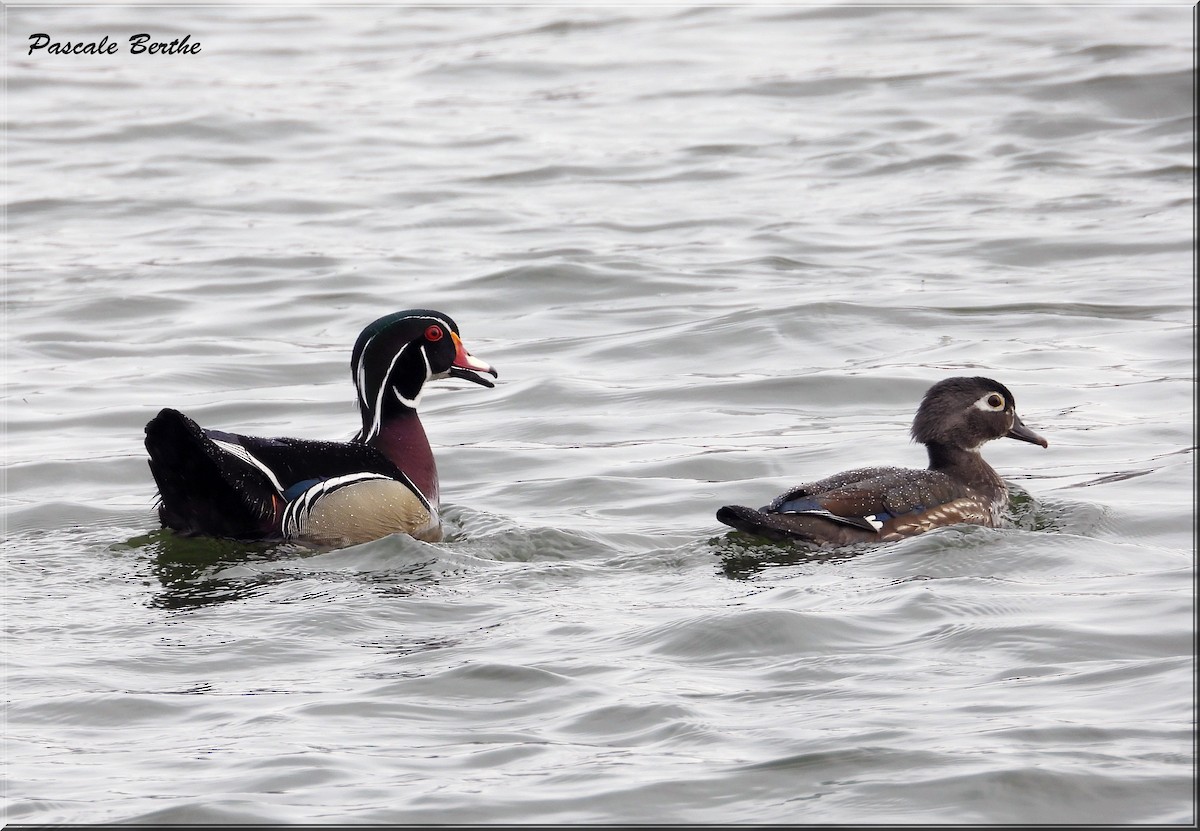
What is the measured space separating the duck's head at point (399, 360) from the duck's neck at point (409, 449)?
5cm

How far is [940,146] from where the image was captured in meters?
21.4

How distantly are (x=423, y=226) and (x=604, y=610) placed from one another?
38.3 feet

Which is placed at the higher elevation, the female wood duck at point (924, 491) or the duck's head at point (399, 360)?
the duck's head at point (399, 360)

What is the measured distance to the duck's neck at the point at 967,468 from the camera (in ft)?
32.3

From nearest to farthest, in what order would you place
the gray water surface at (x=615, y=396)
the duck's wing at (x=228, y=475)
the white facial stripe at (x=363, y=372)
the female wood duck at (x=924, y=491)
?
the gray water surface at (x=615, y=396) → the duck's wing at (x=228, y=475) → the female wood duck at (x=924, y=491) → the white facial stripe at (x=363, y=372)

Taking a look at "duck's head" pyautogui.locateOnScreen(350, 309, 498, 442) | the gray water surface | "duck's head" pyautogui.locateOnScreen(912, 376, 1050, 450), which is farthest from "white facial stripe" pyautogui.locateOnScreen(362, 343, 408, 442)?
"duck's head" pyautogui.locateOnScreen(912, 376, 1050, 450)

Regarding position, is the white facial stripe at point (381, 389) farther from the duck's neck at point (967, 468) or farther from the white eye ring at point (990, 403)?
the white eye ring at point (990, 403)

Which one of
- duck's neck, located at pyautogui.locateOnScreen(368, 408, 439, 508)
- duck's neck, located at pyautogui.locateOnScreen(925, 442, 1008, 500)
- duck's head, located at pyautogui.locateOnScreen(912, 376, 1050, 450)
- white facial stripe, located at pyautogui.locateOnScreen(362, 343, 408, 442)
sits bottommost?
duck's neck, located at pyautogui.locateOnScreen(925, 442, 1008, 500)

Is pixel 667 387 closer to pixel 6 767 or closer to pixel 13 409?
pixel 13 409

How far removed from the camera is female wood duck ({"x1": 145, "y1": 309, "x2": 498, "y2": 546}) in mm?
8992

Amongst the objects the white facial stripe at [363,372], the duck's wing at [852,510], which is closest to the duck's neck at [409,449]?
the white facial stripe at [363,372]

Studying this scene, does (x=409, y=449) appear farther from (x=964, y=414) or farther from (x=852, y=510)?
(x=964, y=414)

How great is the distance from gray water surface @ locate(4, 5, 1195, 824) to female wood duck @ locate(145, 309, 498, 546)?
0.20 meters

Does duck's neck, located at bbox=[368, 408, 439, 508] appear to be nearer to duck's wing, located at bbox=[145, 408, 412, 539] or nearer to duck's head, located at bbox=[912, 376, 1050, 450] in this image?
duck's wing, located at bbox=[145, 408, 412, 539]
